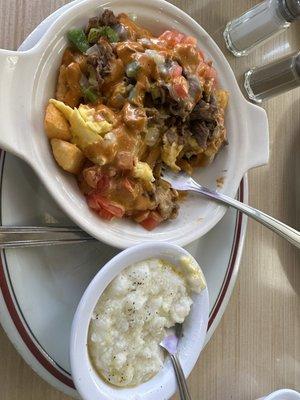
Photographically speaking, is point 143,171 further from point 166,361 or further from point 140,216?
point 166,361

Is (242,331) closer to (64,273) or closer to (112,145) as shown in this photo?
(64,273)

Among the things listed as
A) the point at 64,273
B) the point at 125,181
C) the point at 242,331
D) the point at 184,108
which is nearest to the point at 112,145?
the point at 125,181

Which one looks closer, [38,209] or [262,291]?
[38,209]

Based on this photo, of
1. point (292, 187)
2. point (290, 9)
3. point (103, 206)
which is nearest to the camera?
point (103, 206)

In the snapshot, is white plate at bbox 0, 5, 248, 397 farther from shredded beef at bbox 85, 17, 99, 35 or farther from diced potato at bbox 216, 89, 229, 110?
diced potato at bbox 216, 89, 229, 110

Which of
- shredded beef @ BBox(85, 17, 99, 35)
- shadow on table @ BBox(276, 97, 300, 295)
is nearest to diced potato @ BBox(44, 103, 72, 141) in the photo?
shredded beef @ BBox(85, 17, 99, 35)

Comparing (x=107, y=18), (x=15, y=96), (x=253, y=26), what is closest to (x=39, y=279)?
(x=15, y=96)

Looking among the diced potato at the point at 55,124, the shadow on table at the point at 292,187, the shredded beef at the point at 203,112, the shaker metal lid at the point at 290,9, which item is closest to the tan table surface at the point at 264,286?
the shadow on table at the point at 292,187
